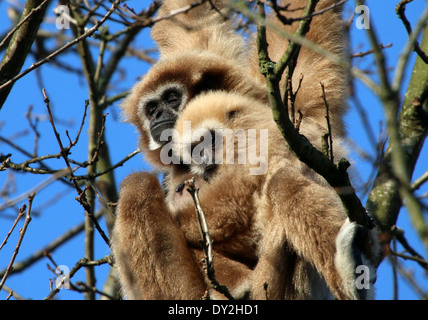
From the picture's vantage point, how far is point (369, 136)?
99.4 inches

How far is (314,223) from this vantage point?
475 cm

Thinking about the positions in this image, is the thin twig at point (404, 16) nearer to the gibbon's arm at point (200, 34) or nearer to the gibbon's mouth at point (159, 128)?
the gibbon's mouth at point (159, 128)

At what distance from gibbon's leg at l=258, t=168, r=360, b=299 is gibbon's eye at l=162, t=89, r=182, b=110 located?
265 cm

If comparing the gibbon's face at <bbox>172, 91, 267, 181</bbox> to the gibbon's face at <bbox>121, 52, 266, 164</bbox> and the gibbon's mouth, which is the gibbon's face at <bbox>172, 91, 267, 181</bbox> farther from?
the gibbon's face at <bbox>121, 52, 266, 164</bbox>

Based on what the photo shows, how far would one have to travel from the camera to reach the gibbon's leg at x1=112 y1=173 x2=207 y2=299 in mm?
5445

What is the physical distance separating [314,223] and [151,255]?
5.56 feet

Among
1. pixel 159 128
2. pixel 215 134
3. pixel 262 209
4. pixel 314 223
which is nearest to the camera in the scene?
pixel 314 223

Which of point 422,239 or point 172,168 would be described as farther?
point 172,168

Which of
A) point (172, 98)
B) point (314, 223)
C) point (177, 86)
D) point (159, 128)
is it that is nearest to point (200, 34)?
point (177, 86)

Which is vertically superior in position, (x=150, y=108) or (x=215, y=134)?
(x=150, y=108)

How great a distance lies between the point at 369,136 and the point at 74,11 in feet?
23.0

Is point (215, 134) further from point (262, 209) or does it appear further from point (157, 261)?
point (157, 261)
